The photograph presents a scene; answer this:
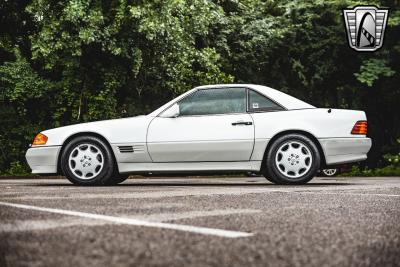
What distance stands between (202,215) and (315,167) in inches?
170

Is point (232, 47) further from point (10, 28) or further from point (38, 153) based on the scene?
point (38, 153)

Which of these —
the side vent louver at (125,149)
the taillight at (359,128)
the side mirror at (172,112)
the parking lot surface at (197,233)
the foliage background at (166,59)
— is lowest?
the parking lot surface at (197,233)

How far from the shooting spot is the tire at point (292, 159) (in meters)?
8.36

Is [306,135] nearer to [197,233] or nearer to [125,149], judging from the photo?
[125,149]

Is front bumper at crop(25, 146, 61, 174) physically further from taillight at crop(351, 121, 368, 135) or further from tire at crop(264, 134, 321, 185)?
taillight at crop(351, 121, 368, 135)

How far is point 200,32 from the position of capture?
17078 millimetres

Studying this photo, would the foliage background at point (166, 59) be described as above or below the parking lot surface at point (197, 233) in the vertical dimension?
above

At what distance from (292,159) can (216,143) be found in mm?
981

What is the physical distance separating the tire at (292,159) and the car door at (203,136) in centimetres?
33

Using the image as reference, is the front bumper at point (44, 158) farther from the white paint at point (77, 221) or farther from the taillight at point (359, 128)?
the white paint at point (77, 221)

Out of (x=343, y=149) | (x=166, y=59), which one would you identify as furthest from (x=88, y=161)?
(x=166, y=59)

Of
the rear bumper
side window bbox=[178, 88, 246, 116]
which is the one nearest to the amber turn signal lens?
side window bbox=[178, 88, 246, 116]

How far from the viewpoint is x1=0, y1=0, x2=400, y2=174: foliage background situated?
15172 millimetres

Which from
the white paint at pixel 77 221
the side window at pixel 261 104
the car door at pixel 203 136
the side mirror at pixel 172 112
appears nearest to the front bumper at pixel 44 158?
the car door at pixel 203 136
